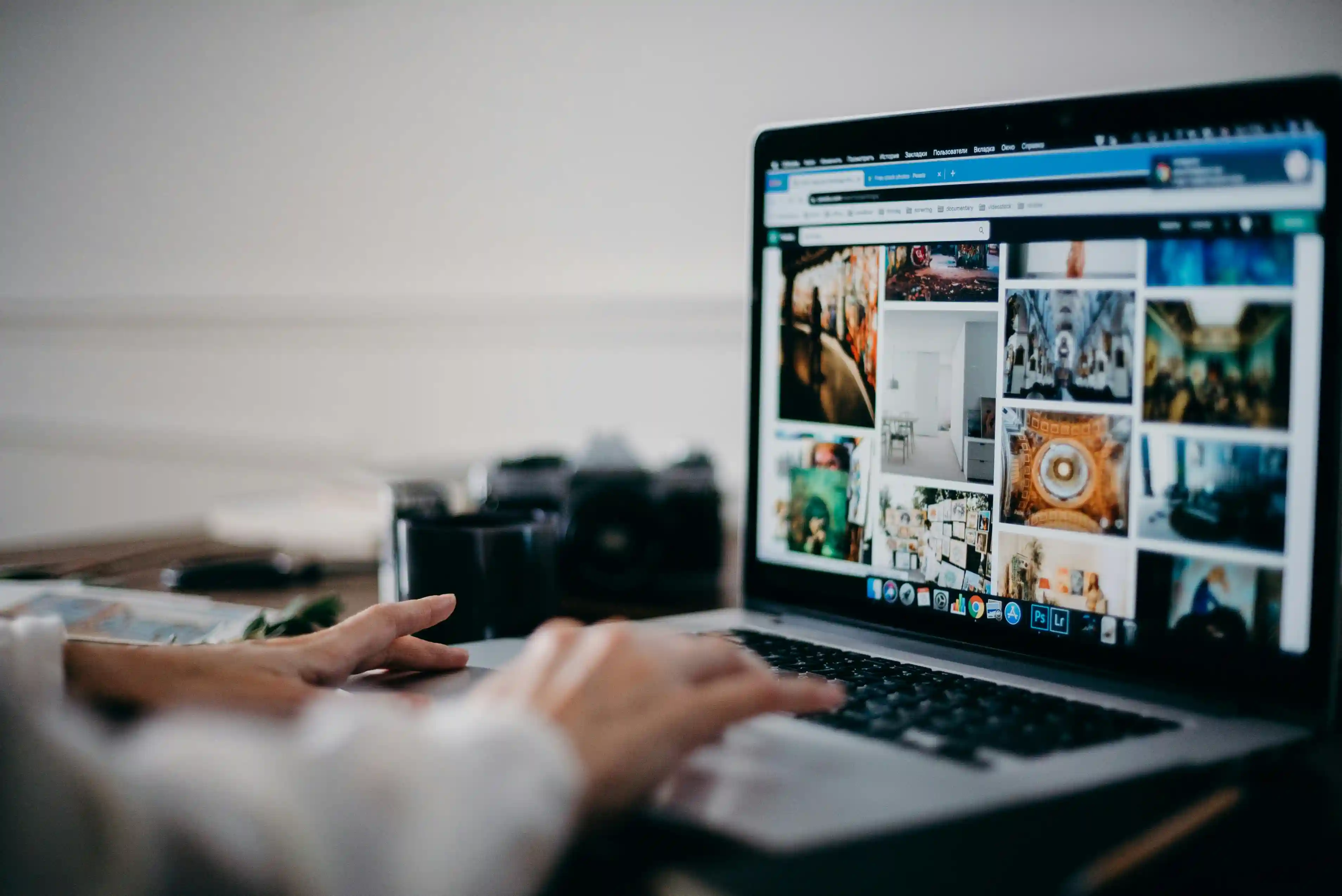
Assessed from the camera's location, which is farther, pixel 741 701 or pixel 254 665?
pixel 254 665

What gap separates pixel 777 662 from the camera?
63cm

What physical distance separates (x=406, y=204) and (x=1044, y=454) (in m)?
1.49

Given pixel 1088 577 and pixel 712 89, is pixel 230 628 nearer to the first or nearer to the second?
pixel 1088 577

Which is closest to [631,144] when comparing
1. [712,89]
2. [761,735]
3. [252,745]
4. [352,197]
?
[712,89]

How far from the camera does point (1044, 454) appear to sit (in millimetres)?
587

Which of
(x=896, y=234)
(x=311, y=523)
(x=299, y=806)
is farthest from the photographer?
(x=311, y=523)

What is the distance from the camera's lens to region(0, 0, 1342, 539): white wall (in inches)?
56.5

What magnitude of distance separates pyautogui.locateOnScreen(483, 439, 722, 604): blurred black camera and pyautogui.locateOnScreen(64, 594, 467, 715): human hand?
1.06 feet

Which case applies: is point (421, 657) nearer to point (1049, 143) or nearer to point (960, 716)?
point (960, 716)

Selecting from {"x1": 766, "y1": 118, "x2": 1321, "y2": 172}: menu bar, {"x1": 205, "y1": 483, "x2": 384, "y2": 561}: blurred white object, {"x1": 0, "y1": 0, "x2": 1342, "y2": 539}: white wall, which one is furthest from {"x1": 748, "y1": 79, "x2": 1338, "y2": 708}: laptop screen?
{"x1": 0, "y1": 0, "x2": 1342, "y2": 539}: white wall

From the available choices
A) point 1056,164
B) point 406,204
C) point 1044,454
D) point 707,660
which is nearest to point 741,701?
point 707,660

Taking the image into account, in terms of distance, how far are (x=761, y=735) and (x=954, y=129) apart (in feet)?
1.24

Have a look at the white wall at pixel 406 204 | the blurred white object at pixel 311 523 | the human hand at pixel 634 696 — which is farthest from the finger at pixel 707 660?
the white wall at pixel 406 204

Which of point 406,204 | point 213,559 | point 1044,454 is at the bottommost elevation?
point 213,559
